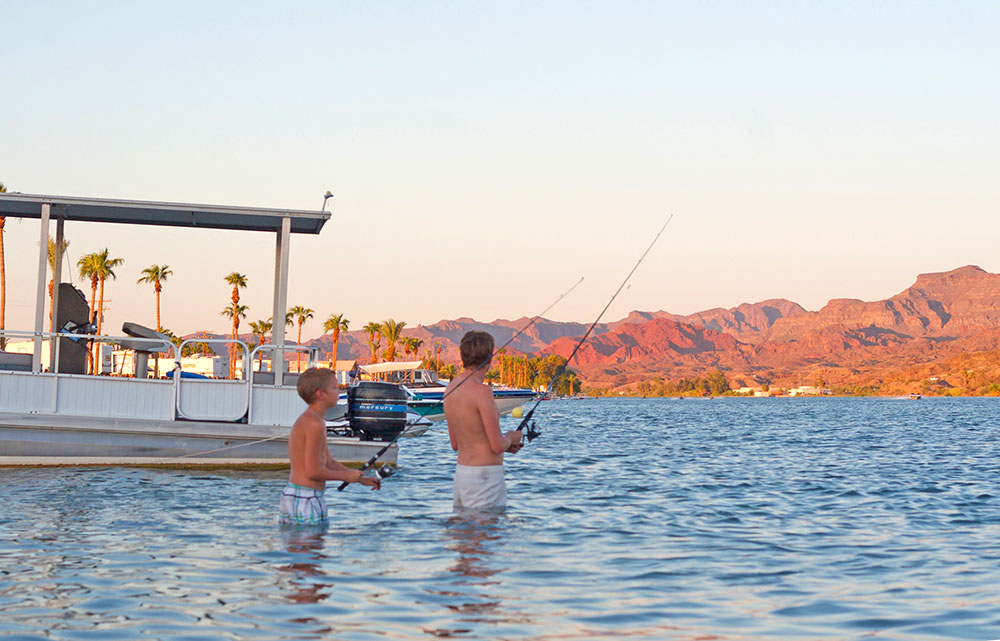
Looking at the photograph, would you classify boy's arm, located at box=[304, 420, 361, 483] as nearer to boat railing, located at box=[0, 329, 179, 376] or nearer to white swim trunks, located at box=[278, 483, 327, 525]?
white swim trunks, located at box=[278, 483, 327, 525]

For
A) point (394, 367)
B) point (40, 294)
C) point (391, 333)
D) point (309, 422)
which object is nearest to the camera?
point (309, 422)

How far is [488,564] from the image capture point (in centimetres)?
824

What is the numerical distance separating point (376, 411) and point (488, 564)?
30.9 feet

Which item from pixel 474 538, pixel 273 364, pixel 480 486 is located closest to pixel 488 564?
pixel 480 486

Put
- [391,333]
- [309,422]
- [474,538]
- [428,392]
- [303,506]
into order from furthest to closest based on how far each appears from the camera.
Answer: [391,333]
[428,392]
[474,538]
[303,506]
[309,422]

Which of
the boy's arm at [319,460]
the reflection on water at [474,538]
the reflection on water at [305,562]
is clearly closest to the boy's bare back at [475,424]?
the reflection on water at [474,538]

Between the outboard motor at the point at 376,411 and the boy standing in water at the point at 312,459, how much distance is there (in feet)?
26.7

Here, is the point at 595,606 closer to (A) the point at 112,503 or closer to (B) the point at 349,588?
(B) the point at 349,588

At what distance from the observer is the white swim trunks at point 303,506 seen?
9.04m

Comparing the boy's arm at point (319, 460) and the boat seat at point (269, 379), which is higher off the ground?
the boat seat at point (269, 379)

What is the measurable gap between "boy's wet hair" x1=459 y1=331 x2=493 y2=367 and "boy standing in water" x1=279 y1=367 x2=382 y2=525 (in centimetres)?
107

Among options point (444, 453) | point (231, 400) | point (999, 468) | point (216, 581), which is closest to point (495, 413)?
point (216, 581)

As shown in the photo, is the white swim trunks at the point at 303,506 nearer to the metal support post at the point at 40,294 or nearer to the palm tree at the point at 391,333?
the metal support post at the point at 40,294

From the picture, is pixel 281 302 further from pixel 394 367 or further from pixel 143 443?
pixel 394 367
